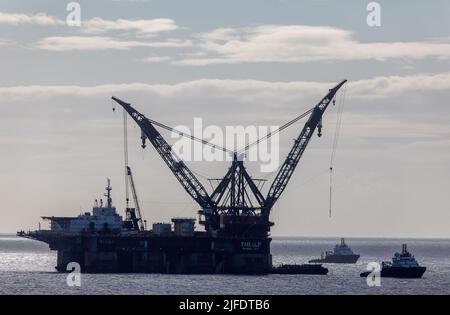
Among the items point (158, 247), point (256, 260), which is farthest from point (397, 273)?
point (158, 247)

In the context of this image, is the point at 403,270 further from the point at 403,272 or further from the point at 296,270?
the point at 296,270

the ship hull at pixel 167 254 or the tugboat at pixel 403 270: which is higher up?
the ship hull at pixel 167 254

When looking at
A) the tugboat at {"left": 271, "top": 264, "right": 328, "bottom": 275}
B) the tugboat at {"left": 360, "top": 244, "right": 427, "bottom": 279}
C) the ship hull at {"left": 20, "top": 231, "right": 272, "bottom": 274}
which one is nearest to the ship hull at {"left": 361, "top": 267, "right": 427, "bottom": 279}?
the tugboat at {"left": 360, "top": 244, "right": 427, "bottom": 279}

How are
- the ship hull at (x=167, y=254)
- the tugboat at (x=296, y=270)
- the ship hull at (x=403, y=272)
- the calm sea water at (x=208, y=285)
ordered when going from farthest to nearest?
the tugboat at (x=296, y=270), the ship hull at (x=403, y=272), the ship hull at (x=167, y=254), the calm sea water at (x=208, y=285)

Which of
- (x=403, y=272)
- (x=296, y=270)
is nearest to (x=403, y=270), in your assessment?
(x=403, y=272)

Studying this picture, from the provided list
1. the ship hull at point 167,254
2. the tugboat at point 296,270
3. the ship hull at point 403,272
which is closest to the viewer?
the ship hull at point 167,254

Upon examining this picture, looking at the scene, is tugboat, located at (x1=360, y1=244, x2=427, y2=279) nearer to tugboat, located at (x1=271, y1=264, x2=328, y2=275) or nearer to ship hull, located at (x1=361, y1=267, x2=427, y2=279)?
ship hull, located at (x1=361, y1=267, x2=427, y2=279)

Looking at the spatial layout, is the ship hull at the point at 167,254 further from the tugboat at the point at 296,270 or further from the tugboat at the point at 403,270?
the tugboat at the point at 403,270

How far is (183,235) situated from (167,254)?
3527 millimetres

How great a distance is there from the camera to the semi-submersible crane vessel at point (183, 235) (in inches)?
6156

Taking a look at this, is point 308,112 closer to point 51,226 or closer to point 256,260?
point 256,260

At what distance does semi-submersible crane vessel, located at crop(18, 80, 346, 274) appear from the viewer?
156375mm

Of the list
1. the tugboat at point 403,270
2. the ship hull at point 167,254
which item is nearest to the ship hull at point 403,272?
the tugboat at point 403,270

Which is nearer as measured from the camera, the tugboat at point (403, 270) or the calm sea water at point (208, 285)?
the calm sea water at point (208, 285)
